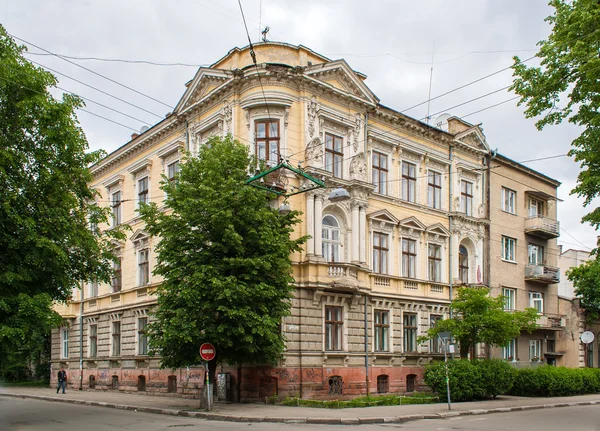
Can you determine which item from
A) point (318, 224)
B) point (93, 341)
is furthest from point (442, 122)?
point (93, 341)

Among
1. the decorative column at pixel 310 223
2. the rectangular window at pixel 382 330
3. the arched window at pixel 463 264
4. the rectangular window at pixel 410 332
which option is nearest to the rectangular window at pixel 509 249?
the arched window at pixel 463 264

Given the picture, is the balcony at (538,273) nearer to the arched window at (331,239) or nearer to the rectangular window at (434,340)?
the rectangular window at (434,340)

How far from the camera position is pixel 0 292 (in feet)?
65.5

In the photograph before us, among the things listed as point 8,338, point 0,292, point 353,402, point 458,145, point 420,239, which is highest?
point 458,145

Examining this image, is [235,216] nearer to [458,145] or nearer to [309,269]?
[309,269]

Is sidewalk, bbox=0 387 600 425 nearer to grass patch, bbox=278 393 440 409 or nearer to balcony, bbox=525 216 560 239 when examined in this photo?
grass patch, bbox=278 393 440 409

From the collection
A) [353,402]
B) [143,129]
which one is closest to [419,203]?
[353,402]

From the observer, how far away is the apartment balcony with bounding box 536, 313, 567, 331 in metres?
39.8

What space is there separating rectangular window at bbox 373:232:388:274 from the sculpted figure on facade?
313 cm

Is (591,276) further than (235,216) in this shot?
Yes

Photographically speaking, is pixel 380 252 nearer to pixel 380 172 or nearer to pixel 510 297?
pixel 380 172

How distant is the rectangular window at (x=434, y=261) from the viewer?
113 feet

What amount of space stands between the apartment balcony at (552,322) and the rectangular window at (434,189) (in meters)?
10.7

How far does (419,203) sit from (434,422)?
15465mm
